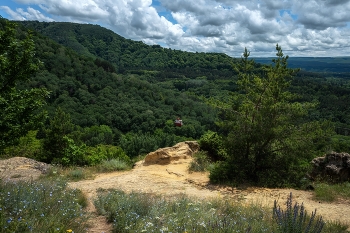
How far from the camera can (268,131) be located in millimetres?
8789

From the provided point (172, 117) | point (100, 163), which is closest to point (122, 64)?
point (172, 117)

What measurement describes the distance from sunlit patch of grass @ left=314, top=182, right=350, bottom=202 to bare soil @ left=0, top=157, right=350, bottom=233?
188mm

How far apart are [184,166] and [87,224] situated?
8.22m

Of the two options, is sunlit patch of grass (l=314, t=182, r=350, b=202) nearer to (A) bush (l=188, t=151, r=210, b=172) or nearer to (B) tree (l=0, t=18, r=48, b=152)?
(A) bush (l=188, t=151, r=210, b=172)

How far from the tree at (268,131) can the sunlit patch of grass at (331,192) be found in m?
0.97

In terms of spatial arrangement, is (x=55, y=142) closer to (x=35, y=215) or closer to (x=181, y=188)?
(x=181, y=188)

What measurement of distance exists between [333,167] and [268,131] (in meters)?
2.82

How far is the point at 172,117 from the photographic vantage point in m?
77.6

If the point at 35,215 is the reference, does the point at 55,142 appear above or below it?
below

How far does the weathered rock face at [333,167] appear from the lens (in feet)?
30.8

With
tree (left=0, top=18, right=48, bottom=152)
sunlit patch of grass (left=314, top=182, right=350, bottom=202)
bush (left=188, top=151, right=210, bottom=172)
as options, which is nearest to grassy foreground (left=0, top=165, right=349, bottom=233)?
tree (left=0, top=18, right=48, bottom=152)

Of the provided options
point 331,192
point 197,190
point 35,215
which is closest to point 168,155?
point 197,190

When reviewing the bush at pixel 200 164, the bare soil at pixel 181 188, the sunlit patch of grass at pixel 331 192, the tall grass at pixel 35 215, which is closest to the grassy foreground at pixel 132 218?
the tall grass at pixel 35 215

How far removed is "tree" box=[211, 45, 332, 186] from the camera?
Result: 872cm
